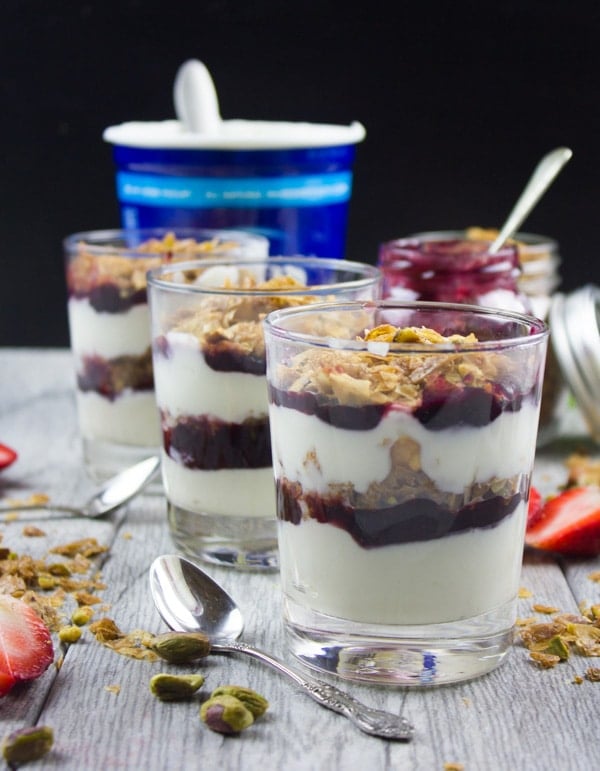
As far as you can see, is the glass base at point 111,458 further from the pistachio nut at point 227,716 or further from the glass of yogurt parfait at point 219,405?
the pistachio nut at point 227,716

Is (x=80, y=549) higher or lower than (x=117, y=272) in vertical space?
lower

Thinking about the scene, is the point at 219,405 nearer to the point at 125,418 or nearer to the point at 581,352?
the point at 125,418

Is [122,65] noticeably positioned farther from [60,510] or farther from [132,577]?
[132,577]

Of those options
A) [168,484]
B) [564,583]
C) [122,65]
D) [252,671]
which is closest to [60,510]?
[168,484]

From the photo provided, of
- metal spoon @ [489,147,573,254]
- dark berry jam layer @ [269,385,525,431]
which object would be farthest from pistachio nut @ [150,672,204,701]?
metal spoon @ [489,147,573,254]

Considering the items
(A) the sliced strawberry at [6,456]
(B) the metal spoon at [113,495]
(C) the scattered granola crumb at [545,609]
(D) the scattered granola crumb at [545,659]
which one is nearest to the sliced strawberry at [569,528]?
(C) the scattered granola crumb at [545,609]

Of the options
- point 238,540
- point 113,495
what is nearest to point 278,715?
point 238,540
